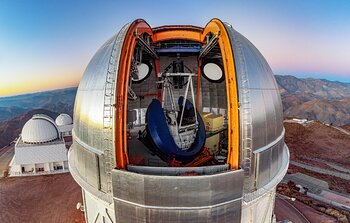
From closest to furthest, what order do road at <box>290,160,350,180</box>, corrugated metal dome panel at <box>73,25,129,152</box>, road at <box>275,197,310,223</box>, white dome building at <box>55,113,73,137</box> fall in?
corrugated metal dome panel at <box>73,25,129,152</box>
road at <box>275,197,310,223</box>
road at <box>290,160,350,180</box>
white dome building at <box>55,113,73,137</box>

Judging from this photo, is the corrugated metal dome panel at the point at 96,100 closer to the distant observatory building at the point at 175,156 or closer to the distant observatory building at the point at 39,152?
the distant observatory building at the point at 175,156

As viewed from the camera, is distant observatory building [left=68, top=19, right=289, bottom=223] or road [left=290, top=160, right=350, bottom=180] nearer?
distant observatory building [left=68, top=19, right=289, bottom=223]

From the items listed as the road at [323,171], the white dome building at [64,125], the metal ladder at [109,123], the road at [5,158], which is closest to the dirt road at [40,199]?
the road at [5,158]

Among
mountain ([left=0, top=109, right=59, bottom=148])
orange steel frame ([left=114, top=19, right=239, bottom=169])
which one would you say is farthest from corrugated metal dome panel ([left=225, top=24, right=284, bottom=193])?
mountain ([left=0, top=109, right=59, bottom=148])

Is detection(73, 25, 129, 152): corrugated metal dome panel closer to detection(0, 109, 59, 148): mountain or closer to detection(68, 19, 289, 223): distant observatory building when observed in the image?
detection(68, 19, 289, 223): distant observatory building

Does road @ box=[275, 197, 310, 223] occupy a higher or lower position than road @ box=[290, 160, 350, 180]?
higher

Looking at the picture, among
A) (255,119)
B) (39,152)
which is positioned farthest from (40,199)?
(255,119)

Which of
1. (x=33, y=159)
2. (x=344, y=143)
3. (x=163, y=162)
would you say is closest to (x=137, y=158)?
(x=163, y=162)

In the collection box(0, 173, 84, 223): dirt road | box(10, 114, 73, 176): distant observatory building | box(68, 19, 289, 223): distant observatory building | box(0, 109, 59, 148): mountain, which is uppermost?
box(68, 19, 289, 223): distant observatory building

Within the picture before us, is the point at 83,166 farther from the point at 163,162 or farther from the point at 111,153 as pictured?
the point at 163,162
